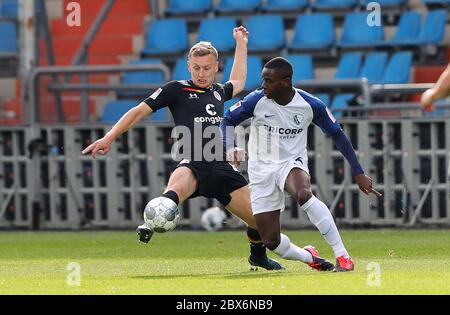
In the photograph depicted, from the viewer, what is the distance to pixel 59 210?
22.0 m

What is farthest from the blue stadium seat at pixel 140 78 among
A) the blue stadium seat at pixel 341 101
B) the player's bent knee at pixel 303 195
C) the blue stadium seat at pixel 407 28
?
the player's bent knee at pixel 303 195

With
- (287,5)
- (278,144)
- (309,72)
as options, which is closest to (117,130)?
(278,144)

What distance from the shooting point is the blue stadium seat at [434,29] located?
23.5m

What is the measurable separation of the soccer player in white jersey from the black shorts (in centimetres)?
41

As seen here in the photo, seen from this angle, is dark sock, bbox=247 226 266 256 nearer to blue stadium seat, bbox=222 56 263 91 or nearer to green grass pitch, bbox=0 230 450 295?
green grass pitch, bbox=0 230 450 295

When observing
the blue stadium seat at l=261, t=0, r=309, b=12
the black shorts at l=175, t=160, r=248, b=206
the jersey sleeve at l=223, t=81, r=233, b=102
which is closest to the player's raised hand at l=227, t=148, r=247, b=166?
the black shorts at l=175, t=160, r=248, b=206

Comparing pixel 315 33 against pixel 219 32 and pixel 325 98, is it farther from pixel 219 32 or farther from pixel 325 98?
pixel 325 98

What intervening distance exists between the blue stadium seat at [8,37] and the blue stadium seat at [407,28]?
6541 millimetres

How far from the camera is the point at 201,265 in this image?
1414cm

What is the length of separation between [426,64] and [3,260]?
1059 cm
